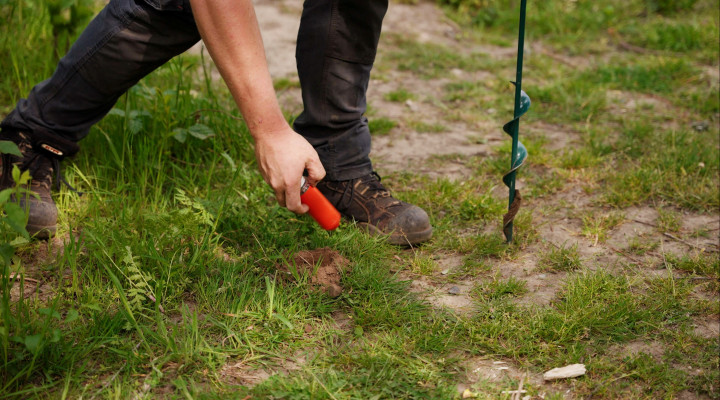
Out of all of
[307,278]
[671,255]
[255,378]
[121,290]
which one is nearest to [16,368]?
[121,290]

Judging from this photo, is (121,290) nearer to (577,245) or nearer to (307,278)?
(307,278)

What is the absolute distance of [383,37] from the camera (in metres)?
5.02

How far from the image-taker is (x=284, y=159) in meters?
1.79

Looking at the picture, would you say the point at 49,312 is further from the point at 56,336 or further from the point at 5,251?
the point at 5,251

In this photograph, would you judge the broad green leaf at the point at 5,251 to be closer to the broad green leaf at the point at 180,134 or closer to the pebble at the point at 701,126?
the broad green leaf at the point at 180,134

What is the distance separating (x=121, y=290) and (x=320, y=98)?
101cm

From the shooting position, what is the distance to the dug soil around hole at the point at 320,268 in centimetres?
208

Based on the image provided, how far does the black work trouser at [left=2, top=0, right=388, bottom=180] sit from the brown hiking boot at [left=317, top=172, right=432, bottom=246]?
0.19ft

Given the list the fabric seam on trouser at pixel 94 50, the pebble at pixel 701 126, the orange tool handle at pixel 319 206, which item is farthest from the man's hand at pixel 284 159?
the pebble at pixel 701 126

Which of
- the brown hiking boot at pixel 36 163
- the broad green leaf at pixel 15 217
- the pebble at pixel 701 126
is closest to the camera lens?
the broad green leaf at pixel 15 217

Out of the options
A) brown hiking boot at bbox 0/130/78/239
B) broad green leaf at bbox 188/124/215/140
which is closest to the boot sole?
broad green leaf at bbox 188/124/215/140

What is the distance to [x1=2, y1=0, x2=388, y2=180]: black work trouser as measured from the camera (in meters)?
2.16

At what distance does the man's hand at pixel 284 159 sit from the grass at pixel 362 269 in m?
0.36

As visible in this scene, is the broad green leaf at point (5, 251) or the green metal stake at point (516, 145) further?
the green metal stake at point (516, 145)
